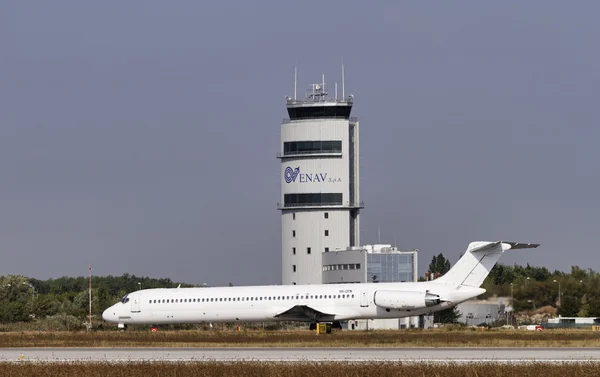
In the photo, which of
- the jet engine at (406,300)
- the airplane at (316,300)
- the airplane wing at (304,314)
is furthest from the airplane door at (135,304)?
the jet engine at (406,300)

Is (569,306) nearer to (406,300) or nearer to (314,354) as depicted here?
(406,300)

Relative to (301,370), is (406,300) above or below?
above

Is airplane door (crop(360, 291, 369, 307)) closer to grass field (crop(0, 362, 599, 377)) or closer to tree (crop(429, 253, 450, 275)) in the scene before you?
grass field (crop(0, 362, 599, 377))

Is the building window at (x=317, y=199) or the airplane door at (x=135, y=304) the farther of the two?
the building window at (x=317, y=199)

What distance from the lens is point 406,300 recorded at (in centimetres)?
5875

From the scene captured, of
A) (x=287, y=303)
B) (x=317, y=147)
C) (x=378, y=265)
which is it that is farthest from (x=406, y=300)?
(x=317, y=147)

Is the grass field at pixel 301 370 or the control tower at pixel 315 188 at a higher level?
the control tower at pixel 315 188

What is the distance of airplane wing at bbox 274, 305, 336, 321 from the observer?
6131 centimetres

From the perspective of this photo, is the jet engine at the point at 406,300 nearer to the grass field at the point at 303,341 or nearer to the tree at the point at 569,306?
the grass field at the point at 303,341

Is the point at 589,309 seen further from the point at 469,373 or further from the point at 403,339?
the point at 469,373

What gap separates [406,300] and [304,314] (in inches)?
253

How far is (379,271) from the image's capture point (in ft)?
294

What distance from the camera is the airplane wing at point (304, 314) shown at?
61.3 meters

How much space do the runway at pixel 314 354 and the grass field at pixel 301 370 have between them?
3.01 m
